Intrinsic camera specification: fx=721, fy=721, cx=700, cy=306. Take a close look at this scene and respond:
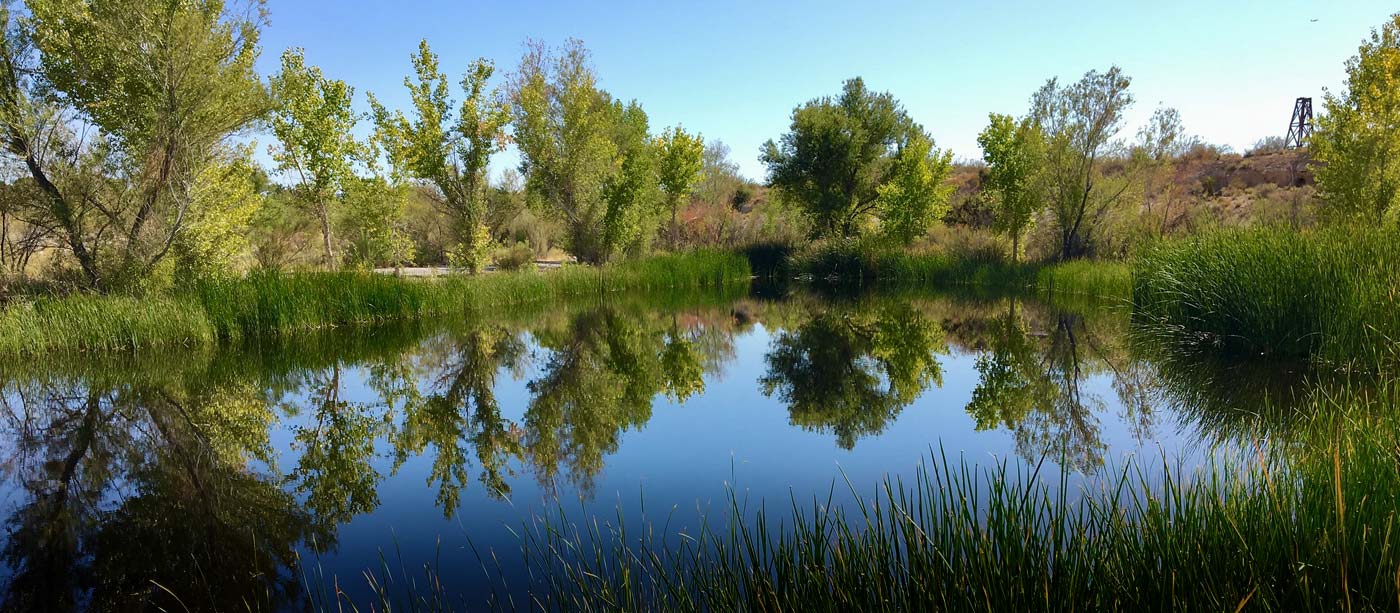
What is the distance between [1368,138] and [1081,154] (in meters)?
6.31

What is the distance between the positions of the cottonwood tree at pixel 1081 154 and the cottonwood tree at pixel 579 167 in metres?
11.0

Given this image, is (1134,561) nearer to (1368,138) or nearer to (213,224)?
(213,224)

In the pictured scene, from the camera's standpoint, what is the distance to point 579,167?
19656mm

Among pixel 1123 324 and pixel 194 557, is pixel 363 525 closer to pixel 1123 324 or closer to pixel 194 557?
pixel 194 557

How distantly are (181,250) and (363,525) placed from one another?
374 inches

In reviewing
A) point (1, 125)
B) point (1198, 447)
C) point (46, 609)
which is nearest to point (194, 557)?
point (46, 609)

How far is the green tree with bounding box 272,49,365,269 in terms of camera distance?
16.0m

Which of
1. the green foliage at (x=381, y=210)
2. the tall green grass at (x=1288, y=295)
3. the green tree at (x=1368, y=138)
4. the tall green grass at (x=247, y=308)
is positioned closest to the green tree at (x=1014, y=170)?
the green tree at (x=1368, y=138)

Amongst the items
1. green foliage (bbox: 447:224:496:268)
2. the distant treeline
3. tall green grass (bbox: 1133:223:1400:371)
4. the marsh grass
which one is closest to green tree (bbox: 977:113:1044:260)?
the distant treeline

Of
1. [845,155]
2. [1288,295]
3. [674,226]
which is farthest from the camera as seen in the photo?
[674,226]

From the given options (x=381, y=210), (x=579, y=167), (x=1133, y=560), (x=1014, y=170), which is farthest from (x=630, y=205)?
(x=1133, y=560)

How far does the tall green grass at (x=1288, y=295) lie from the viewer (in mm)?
6203

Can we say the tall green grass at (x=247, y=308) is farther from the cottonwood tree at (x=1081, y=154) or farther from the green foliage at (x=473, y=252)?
the cottonwood tree at (x=1081, y=154)

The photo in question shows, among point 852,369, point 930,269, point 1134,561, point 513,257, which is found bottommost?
point 852,369
